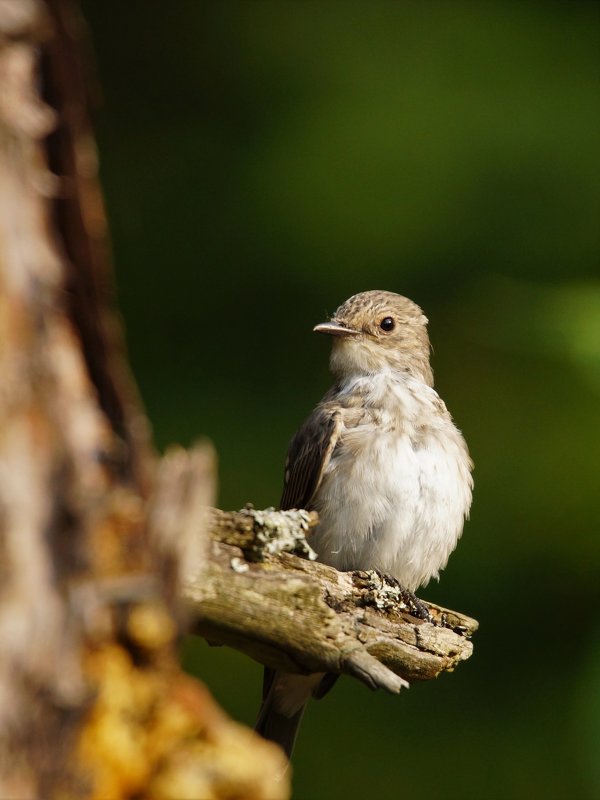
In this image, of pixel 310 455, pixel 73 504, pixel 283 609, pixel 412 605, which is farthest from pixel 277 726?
pixel 73 504

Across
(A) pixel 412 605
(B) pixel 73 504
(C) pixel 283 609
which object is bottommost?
(A) pixel 412 605

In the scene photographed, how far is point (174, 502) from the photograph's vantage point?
1713mm

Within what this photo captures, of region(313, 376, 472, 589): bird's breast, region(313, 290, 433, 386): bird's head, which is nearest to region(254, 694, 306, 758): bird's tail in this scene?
region(313, 376, 472, 589): bird's breast

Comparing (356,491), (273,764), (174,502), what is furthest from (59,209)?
(356,491)

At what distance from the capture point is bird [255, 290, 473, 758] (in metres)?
4.36

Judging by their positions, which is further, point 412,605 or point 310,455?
point 310,455

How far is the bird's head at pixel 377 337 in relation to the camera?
5.00 metres

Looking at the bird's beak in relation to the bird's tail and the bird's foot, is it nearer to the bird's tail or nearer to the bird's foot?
the bird's tail

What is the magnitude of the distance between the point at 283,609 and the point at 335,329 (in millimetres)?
2587

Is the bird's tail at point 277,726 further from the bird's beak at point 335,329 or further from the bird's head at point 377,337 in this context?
the bird's beak at point 335,329

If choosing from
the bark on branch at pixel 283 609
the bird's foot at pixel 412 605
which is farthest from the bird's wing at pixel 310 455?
the bark on branch at pixel 283 609

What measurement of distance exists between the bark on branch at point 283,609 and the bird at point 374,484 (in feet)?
4.82

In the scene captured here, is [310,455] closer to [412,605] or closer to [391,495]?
[391,495]

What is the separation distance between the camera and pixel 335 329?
4.99 meters
